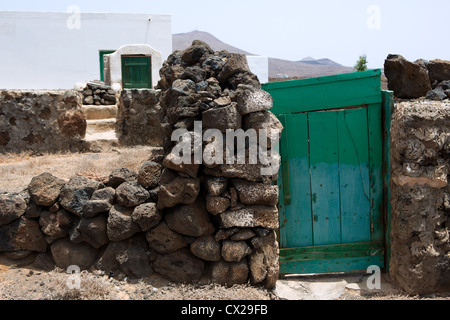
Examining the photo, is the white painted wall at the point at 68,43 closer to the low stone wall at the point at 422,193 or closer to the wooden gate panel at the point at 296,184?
the wooden gate panel at the point at 296,184

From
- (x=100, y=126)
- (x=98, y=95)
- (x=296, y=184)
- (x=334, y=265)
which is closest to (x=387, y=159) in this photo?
(x=296, y=184)

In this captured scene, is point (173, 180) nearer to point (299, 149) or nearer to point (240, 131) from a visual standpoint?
point (240, 131)

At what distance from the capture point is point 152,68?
49.7ft


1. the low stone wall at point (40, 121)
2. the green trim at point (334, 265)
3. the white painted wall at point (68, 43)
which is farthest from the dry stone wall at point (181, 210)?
the white painted wall at point (68, 43)

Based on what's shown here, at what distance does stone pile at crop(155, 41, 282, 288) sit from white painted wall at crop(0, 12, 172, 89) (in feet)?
58.6

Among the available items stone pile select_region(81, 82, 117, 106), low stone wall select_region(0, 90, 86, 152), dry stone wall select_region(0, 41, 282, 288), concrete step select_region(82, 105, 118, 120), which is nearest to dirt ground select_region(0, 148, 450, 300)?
dry stone wall select_region(0, 41, 282, 288)

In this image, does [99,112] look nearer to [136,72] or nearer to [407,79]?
[407,79]

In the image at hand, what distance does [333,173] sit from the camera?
13.1 ft

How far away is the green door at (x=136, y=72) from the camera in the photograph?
48.1 ft

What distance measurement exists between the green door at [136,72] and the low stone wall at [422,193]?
1199 cm

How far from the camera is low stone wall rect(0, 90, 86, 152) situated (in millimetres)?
6359

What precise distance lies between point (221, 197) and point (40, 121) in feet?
13.3

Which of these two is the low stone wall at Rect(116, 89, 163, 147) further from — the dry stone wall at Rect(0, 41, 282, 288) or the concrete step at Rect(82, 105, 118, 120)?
the dry stone wall at Rect(0, 41, 282, 288)

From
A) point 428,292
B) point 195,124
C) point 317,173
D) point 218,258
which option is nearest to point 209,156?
point 195,124
